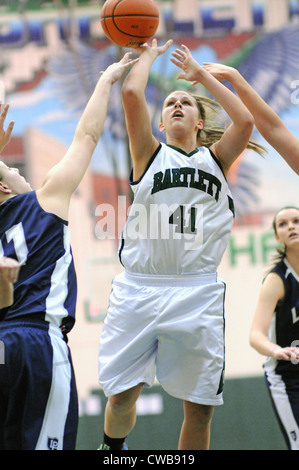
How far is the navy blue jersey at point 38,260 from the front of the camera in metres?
3.08

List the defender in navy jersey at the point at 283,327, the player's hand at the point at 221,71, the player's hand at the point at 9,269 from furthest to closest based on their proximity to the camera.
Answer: the defender in navy jersey at the point at 283,327, the player's hand at the point at 221,71, the player's hand at the point at 9,269

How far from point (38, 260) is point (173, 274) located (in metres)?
1.17

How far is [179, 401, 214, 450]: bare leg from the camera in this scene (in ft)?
13.3

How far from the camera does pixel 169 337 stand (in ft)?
13.3

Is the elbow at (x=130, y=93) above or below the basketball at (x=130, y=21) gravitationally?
below

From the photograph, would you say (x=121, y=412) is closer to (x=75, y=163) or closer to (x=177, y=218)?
(x=177, y=218)

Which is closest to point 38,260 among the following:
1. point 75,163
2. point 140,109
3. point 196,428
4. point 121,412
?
point 75,163

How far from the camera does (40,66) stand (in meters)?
8.16

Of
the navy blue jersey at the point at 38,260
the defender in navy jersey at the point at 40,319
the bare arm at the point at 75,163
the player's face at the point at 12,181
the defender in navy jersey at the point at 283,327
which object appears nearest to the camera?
the defender in navy jersey at the point at 40,319

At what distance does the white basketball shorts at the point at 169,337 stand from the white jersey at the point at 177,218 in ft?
0.34

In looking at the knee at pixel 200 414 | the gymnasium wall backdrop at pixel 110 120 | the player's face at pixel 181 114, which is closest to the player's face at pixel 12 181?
the player's face at pixel 181 114

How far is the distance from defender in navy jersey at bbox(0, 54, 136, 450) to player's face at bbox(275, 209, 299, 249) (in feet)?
7.17

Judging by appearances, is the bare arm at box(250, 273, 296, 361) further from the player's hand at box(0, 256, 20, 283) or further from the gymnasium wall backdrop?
the gymnasium wall backdrop

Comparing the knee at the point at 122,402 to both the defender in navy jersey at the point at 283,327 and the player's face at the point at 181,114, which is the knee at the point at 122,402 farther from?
the player's face at the point at 181,114
